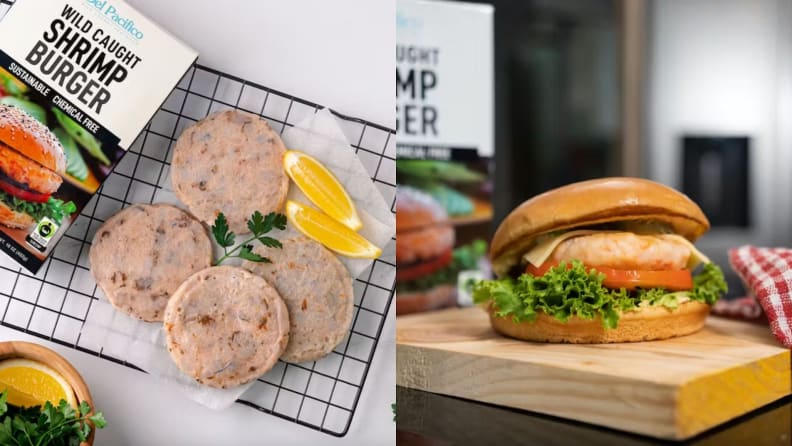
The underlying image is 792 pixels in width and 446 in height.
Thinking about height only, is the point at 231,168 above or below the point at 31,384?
above

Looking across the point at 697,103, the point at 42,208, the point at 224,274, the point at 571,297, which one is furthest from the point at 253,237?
the point at 697,103

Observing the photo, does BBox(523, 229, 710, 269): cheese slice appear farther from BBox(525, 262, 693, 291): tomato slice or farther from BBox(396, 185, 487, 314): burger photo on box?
BBox(396, 185, 487, 314): burger photo on box

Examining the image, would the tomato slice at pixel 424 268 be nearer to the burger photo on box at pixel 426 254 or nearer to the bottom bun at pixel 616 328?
the burger photo on box at pixel 426 254

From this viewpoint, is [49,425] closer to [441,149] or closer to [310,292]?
[310,292]

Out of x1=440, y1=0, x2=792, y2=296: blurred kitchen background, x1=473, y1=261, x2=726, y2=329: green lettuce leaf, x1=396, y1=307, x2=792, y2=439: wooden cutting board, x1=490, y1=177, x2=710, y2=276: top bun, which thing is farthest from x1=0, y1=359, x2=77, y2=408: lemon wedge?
x1=440, y1=0, x2=792, y2=296: blurred kitchen background

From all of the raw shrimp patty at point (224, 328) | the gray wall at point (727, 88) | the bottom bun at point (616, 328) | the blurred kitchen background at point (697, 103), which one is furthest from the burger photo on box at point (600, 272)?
the gray wall at point (727, 88)

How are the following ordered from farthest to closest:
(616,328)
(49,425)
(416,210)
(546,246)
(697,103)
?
(697,103)
(416,210)
(546,246)
(616,328)
(49,425)
